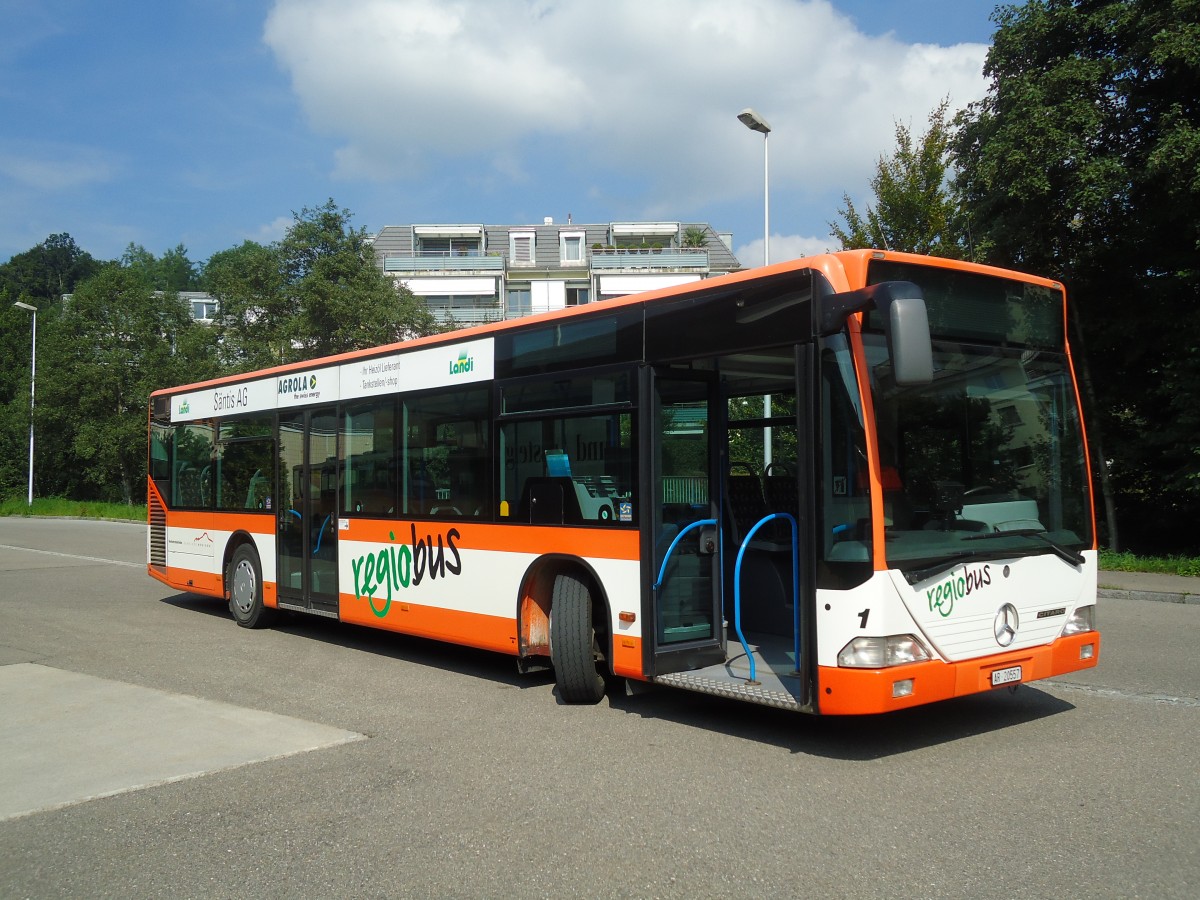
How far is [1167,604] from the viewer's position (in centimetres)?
1306

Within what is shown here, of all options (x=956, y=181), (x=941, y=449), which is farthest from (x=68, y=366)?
(x=941, y=449)

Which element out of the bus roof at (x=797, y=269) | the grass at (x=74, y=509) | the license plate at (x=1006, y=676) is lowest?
the license plate at (x=1006, y=676)

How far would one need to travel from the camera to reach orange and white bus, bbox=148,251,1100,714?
578 centimetres

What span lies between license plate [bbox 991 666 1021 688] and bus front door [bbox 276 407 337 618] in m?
6.79

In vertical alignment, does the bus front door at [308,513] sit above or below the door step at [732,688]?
above

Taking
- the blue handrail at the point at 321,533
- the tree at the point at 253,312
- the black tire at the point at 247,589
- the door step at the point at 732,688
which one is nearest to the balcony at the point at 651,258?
the tree at the point at 253,312

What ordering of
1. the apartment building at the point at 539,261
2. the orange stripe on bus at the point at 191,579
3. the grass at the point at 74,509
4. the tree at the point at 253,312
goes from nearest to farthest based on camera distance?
the orange stripe on bus at the point at 191,579
the tree at the point at 253,312
the grass at the point at 74,509
the apartment building at the point at 539,261

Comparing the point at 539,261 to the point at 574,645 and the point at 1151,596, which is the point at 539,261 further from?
the point at 574,645

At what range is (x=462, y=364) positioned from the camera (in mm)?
8867

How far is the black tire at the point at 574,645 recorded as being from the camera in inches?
292

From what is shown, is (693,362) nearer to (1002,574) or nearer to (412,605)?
(1002,574)

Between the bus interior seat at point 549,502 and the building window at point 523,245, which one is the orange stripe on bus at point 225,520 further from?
the building window at point 523,245

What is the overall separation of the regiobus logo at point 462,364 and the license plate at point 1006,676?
15.9ft

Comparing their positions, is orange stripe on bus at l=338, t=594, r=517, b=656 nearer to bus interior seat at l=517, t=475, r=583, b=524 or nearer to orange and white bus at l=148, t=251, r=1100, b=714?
orange and white bus at l=148, t=251, r=1100, b=714
